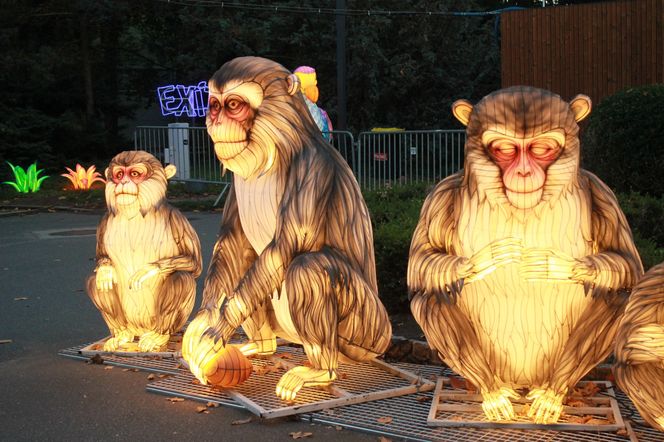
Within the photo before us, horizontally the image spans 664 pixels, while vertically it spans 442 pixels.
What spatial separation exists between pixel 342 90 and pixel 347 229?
1354 cm

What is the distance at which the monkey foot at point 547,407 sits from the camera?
413 cm

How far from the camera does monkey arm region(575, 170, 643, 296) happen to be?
3.95 meters

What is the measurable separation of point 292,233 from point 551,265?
4.62 feet

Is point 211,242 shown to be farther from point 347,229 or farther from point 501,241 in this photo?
point 501,241

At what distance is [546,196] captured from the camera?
3.92 m

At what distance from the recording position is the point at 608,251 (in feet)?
13.3

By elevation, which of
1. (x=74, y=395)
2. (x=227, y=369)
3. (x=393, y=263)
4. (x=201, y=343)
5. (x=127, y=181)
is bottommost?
(x=74, y=395)

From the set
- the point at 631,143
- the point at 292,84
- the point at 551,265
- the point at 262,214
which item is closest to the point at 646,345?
the point at 551,265

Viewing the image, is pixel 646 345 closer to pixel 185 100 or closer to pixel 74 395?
pixel 74 395

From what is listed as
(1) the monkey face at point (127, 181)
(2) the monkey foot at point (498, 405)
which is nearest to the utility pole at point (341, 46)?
(1) the monkey face at point (127, 181)

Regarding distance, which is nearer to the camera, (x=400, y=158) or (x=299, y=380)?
(x=299, y=380)

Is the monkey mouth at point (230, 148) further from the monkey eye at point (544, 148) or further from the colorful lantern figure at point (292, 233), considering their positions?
the monkey eye at point (544, 148)

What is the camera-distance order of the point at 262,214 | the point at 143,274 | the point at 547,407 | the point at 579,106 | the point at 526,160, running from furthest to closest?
the point at 143,274, the point at 262,214, the point at 547,407, the point at 579,106, the point at 526,160

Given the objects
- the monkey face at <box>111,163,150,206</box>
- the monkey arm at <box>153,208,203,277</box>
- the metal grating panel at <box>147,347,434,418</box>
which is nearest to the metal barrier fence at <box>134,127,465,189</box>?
the monkey arm at <box>153,208,203,277</box>
